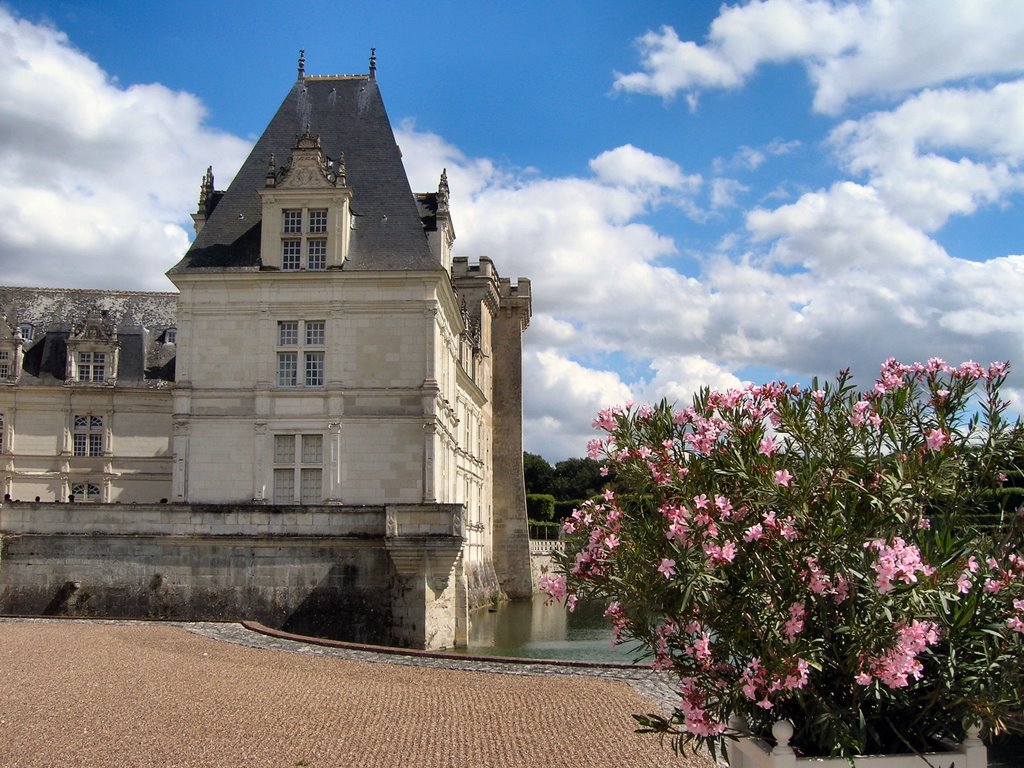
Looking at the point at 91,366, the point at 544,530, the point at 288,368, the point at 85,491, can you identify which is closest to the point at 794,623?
the point at 288,368

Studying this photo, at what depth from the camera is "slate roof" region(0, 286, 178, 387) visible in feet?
117

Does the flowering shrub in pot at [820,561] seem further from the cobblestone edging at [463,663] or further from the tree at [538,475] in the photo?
the tree at [538,475]

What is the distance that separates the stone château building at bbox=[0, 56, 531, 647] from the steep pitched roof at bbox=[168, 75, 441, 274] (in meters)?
0.05

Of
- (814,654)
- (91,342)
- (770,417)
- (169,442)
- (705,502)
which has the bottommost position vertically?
(814,654)

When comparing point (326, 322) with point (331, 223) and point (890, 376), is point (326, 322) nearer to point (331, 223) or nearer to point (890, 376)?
point (331, 223)

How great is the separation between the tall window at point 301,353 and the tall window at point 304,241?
54.2 inches

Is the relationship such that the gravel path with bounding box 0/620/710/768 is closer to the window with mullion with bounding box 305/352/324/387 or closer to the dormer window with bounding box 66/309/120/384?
the window with mullion with bounding box 305/352/324/387

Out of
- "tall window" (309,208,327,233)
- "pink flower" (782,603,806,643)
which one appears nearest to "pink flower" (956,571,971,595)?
"pink flower" (782,603,806,643)

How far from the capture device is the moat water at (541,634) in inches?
874

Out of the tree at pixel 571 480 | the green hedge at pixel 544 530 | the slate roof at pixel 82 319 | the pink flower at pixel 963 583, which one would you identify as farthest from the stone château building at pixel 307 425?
the tree at pixel 571 480

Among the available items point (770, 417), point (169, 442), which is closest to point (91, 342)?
point (169, 442)

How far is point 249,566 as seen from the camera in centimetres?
1984

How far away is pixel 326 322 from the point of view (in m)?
23.6

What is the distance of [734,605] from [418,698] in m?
7.33
